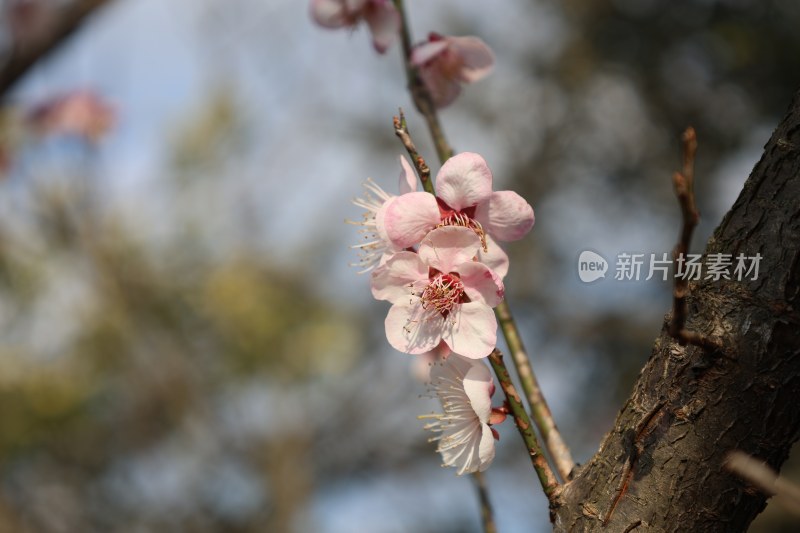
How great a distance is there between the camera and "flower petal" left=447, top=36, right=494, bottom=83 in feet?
2.73

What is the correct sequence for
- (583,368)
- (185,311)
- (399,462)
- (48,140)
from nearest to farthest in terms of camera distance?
(48,140)
(583,368)
(185,311)
(399,462)

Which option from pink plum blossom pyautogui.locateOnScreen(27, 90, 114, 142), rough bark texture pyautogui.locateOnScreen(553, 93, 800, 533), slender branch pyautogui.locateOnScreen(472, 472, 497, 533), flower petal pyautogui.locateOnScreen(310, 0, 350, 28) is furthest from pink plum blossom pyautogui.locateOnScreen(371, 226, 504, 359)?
pink plum blossom pyautogui.locateOnScreen(27, 90, 114, 142)

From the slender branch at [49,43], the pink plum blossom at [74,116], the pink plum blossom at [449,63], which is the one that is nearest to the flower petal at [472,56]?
the pink plum blossom at [449,63]

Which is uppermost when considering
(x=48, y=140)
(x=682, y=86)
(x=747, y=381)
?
(x=48, y=140)

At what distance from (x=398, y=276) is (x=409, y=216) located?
50mm

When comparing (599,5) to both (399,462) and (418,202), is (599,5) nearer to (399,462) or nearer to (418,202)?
(399,462)

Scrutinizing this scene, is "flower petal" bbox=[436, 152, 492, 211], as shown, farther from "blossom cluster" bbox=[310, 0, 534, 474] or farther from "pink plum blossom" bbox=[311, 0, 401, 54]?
"pink plum blossom" bbox=[311, 0, 401, 54]

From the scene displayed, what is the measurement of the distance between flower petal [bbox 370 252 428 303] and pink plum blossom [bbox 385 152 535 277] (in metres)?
0.01

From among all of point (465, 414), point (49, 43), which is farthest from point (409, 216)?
point (49, 43)

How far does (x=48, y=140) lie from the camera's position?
9.91 feet

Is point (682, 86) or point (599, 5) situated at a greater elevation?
point (599, 5)

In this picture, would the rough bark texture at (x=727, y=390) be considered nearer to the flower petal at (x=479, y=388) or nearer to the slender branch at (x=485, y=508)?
the flower petal at (x=479, y=388)

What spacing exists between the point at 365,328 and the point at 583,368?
1.61 meters

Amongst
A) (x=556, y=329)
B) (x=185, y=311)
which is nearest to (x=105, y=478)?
(x=185, y=311)
